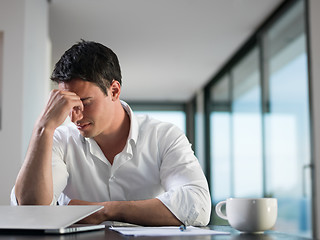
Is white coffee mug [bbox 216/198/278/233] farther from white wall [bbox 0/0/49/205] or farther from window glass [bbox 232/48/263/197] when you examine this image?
window glass [bbox 232/48/263/197]

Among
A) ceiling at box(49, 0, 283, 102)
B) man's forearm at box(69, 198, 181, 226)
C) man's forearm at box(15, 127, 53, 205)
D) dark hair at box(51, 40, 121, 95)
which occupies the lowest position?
man's forearm at box(69, 198, 181, 226)

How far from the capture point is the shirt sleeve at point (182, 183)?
4.76ft

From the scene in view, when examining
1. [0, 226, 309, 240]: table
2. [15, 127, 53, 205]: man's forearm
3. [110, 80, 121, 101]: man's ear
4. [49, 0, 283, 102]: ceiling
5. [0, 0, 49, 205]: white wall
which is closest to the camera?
[0, 226, 309, 240]: table

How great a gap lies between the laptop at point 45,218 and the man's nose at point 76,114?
2.18ft

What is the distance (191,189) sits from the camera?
1.51 metres

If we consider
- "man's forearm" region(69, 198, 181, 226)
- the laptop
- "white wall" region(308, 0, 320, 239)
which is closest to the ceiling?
"white wall" region(308, 0, 320, 239)

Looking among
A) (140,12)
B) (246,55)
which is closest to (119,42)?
(140,12)

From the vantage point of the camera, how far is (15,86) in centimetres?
322

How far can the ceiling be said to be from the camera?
4.33 meters

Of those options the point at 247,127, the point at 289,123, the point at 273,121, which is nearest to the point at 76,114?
the point at 289,123

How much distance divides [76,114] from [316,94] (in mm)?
2264

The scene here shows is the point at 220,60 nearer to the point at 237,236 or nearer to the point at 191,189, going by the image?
the point at 191,189

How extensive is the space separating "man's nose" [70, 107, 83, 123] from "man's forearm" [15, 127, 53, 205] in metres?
0.16

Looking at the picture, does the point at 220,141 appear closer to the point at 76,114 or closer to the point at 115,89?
the point at 115,89
